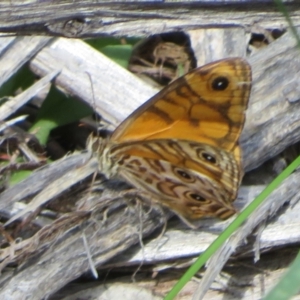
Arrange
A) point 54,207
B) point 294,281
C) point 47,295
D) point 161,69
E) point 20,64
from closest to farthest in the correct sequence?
point 294,281 < point 47,295 < point 54,207 < point 20,64 < point 161,69

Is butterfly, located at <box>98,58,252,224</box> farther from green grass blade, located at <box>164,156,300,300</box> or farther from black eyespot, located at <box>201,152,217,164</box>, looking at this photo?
green grass blade, located at <box>164,156,300,300</box>

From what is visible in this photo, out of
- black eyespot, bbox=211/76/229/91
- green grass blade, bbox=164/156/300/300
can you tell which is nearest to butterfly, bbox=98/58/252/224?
black eyespot, bbox=211/76/229/91

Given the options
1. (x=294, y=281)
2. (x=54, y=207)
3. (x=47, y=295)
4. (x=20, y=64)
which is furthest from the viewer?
(x=20, y=64)

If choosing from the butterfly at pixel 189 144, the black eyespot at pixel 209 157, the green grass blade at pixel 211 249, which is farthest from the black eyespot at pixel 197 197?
the green grass blade at pixel 211 249

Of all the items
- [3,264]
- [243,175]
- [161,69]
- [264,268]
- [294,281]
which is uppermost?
[161,69]

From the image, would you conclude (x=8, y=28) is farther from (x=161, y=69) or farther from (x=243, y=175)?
(x=243, y=175)

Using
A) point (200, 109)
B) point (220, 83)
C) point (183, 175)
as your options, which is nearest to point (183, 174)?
point (183, 175)

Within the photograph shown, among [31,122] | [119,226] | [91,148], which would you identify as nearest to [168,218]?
[119,226]

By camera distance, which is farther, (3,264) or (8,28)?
(8,28)
